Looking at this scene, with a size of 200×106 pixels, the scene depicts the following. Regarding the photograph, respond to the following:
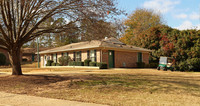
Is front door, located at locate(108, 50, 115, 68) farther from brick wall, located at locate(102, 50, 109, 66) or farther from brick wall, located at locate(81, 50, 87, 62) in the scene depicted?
brick wall, located at locate(81, 50, 87, 62)

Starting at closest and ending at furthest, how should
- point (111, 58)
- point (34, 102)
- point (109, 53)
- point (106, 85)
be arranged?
1. point (34, 102)
2. point (106, 85)
3. point (109, 53)
4. point (111, 58)

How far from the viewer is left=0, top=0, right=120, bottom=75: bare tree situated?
38.9 ft

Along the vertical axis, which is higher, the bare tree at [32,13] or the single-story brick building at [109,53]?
the bare tree at [32,13]

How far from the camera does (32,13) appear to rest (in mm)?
12602

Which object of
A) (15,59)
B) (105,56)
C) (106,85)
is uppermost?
(105,56)

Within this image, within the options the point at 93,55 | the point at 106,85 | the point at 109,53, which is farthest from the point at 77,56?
the point at 106,85

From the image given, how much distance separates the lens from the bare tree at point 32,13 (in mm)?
11847

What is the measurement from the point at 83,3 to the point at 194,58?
58.3 feet

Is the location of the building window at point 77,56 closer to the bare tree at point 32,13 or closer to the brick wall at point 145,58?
the brick wall at point 145,58

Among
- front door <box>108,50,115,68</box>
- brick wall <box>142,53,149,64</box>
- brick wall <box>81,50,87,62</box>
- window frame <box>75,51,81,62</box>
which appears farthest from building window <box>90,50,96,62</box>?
brick wall <box>142,53,149,64</box>

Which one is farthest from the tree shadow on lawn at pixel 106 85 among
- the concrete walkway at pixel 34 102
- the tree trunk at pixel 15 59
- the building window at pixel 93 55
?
the building window at pixel 93 55

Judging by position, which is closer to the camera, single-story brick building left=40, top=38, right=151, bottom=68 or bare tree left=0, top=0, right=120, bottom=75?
bare tree left=0, top=0, right=120, bottom=75

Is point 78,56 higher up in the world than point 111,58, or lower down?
higher up

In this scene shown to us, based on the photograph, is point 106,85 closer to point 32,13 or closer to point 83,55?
point 32,13
